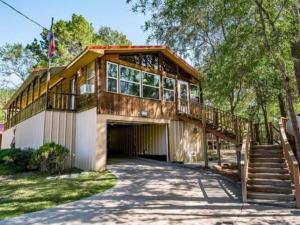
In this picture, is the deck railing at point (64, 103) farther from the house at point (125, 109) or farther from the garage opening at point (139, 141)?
the garage opening at point (139, 141)

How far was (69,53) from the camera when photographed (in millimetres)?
30719

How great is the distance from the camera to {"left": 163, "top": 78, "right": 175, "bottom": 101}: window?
641 inches

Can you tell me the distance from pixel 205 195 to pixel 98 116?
630cm

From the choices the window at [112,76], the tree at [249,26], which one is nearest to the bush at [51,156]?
the window at [112,76]

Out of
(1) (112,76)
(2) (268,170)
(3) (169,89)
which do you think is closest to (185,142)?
(3) (169,89)

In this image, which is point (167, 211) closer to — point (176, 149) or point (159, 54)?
point (176, 149)

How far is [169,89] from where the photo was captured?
16.6 meters

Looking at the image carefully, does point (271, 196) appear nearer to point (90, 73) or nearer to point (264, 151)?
point (264, 151)

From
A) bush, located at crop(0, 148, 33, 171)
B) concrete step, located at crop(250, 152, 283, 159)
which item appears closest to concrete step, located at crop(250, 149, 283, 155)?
concrete step, located at crop(250, 152, 283, 159)

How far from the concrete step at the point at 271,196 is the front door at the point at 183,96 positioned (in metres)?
9.23

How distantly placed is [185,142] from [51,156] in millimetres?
7838

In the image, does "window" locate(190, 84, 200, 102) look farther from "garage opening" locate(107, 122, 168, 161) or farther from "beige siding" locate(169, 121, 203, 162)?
"garage opening" locate(107, 122, 168, 161)

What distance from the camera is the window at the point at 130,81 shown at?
46.0 feet

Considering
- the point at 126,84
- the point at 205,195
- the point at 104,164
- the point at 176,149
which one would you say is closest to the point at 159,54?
the point at 126,84
